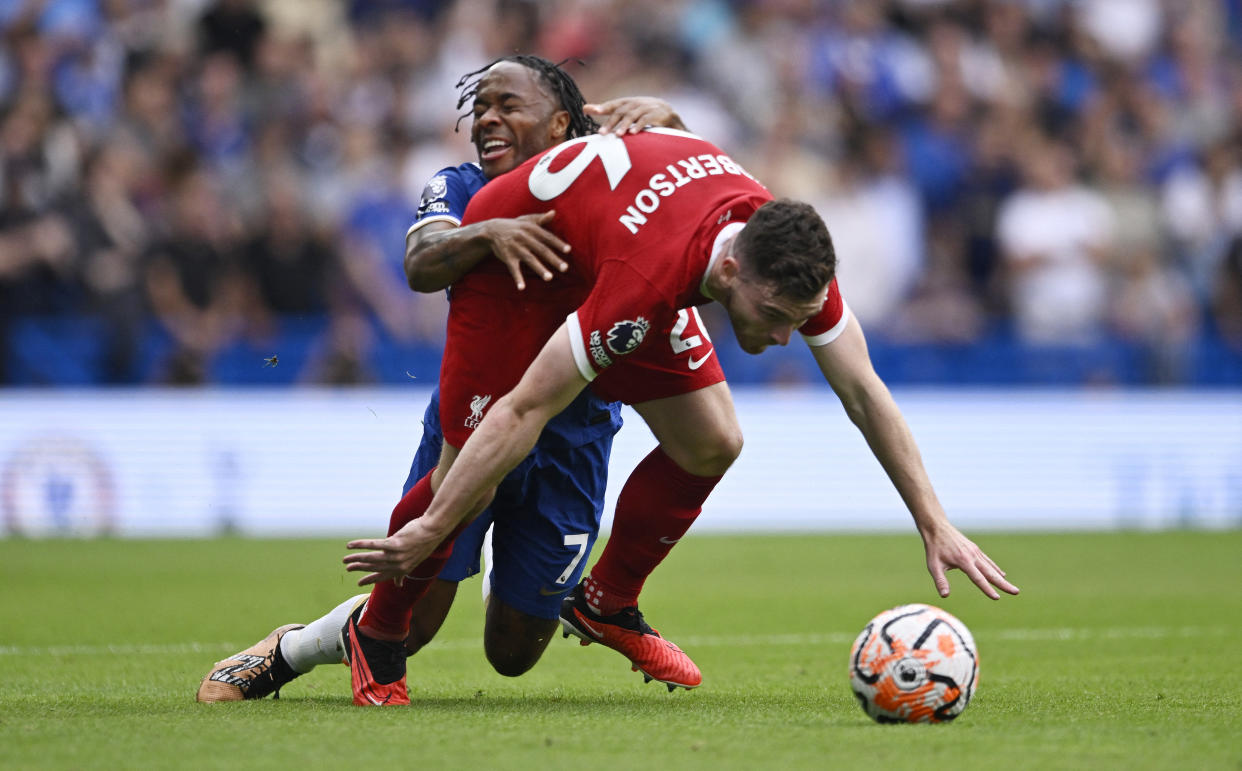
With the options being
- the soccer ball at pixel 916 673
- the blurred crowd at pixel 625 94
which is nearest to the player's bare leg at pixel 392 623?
the soccer ball at pixel 916 673

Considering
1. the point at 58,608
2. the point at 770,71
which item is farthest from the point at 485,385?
the point at 770,71

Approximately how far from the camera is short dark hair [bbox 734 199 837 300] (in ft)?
15.0

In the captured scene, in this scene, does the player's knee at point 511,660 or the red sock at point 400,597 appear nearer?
the red sock at point 400,597

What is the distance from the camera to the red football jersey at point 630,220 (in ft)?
15.2

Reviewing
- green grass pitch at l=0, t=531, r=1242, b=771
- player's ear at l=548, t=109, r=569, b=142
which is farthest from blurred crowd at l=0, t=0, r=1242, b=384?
player's ear at l=548, t=109, r=569, b=142

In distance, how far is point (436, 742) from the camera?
14.2 ft

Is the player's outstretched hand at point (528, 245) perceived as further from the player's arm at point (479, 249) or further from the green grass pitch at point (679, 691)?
the green grass pitch at point (679, 691)

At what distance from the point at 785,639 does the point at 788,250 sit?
356 centimetres

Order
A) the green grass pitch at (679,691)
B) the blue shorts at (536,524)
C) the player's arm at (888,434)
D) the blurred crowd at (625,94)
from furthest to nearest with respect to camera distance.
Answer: the blurred crowd at (625,94), the blue shorts at (536,524), the player's arm at (888,434), the green grass pitch at (679,691)

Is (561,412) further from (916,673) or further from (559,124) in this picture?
(916,673)

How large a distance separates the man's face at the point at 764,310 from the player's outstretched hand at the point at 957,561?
2.81 ft

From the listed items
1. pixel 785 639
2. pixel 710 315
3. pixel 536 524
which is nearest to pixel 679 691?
pixel 536 524

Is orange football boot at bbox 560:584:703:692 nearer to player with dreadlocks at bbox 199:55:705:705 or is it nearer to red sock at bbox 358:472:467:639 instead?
player with dreadlocks at bbox 199:55:705:705

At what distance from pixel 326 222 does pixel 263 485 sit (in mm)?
2531
